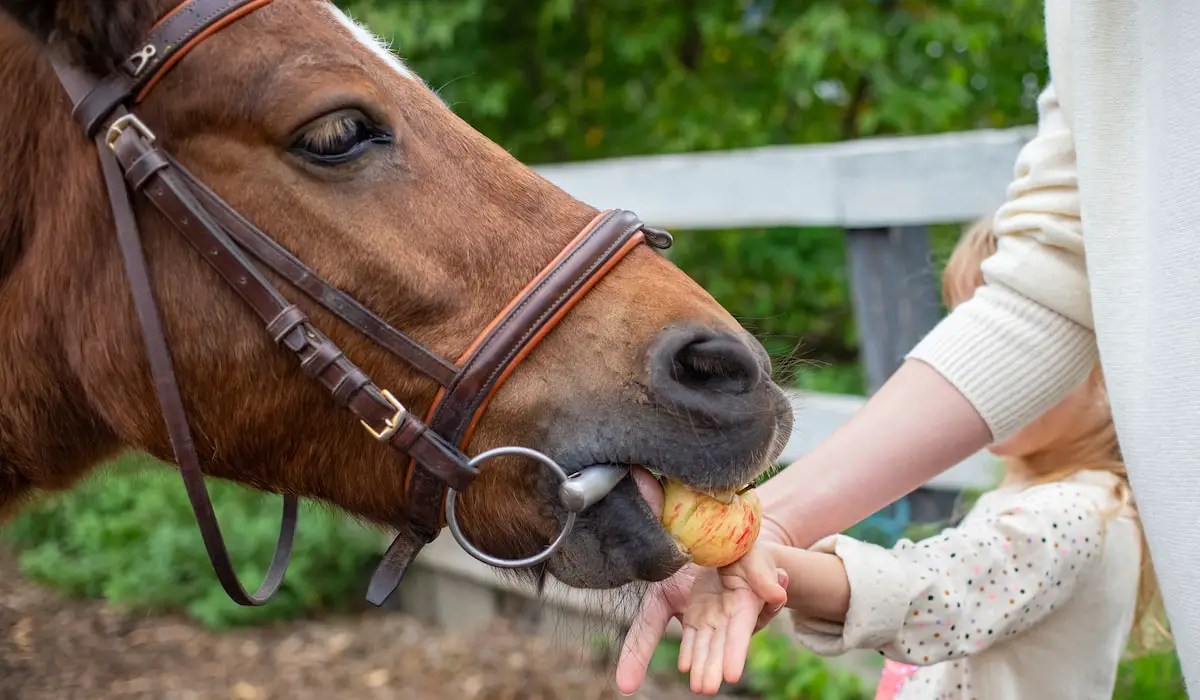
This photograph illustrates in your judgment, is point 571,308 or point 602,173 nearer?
point 571,308

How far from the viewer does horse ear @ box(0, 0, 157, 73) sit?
151 centimetres

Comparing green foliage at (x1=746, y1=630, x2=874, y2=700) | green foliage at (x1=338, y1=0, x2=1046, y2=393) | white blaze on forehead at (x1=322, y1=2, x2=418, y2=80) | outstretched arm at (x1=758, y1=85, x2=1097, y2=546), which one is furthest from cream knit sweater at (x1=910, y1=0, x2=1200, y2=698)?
green foliage at (x1=338, y1=0, x2=1046, y2=393)

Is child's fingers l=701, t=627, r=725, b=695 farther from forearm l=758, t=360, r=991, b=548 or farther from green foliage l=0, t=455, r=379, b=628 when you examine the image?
green foliage l=0, t=455, r=379, b=628

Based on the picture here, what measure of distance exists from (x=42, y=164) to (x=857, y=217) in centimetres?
239

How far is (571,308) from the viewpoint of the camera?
1535mm

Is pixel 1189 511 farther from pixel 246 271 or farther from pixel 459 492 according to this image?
pixel 246 271

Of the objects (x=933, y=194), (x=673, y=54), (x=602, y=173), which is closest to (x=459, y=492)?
(x=933, y=194)

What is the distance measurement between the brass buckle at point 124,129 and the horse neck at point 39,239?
0.07 m

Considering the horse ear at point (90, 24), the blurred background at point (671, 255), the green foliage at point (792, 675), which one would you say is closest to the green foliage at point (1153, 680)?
the blurred background at point (671, 255)

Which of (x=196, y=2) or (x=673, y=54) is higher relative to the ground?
(x=196, y=2)

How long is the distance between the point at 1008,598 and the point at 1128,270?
0.60 meters

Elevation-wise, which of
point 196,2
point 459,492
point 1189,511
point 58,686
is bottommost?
point 58,686

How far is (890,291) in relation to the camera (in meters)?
3.40

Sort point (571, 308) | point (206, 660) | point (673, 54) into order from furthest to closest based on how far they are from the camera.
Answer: point (673, 54), point (206, 660), point (571, 308)
